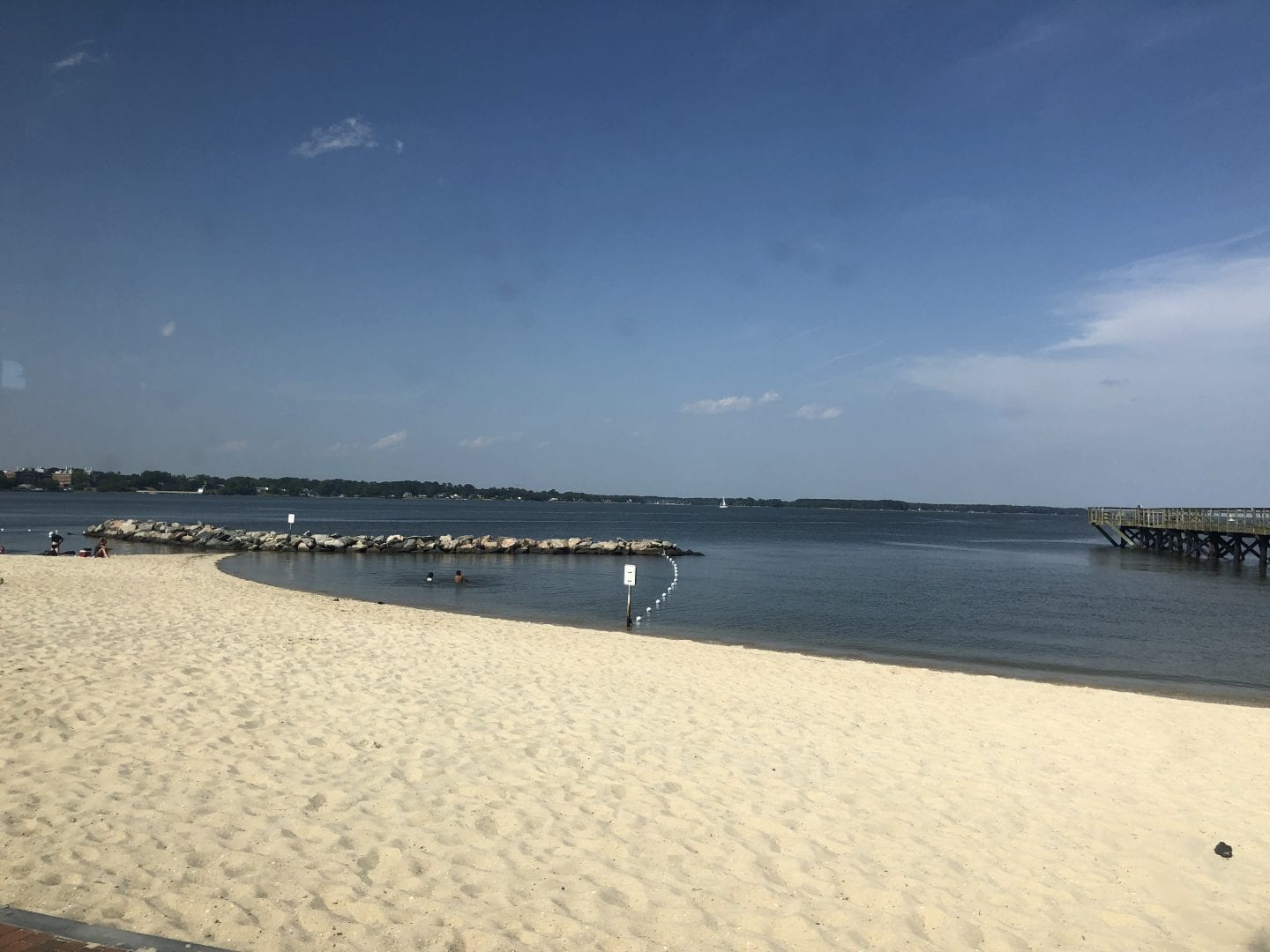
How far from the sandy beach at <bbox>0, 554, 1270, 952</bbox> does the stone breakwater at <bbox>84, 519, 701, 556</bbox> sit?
34.4 meters

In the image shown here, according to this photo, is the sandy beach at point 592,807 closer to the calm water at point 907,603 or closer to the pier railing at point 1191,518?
the calm water at point 907,603

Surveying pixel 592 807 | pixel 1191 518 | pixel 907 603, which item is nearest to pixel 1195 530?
pixel 1191 518

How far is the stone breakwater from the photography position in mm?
45781

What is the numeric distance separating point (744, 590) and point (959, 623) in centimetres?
908

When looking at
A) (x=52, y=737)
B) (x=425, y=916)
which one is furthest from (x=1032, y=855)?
(x=52, y=737)

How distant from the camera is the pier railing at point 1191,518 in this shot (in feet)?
155

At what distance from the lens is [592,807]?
21.9 feet

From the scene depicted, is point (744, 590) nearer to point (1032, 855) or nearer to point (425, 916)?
point (1032, 855)

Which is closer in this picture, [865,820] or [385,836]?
[385,836]

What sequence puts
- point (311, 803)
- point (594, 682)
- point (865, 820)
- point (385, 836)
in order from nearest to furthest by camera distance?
1. point (385, 836)
2. point (311, 803)
3. point (865, 820)
4. point (594, 682)

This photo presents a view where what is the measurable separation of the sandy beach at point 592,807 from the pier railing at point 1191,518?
1754 inches

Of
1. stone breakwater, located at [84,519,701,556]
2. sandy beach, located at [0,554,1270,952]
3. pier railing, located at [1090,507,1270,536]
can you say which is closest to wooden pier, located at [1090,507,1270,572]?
pier railing, located at [1090,507,1270,536]

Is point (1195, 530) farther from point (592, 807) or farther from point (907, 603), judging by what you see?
point (592, 807)

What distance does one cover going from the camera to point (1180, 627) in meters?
24.6
